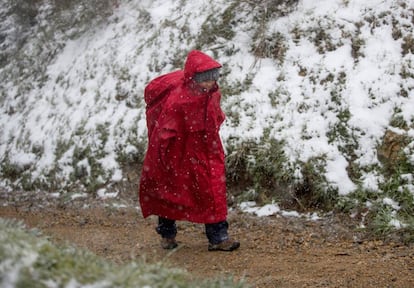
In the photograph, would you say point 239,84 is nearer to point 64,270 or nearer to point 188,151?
point 188,151

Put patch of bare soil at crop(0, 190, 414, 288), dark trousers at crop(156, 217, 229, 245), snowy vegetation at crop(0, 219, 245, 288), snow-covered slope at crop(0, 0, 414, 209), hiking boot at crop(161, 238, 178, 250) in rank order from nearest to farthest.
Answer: snowy vegetation at crop(0, 219, 245, 288), patch of bare soil at crop(0, 190, 414, 288), dark trousers at crop(156, 217, 229, 245), hiking boot at crop(161, 238, 178, 250), snow-covered slope at crop(0, 0, 414, 209)

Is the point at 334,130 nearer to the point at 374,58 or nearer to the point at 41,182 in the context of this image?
the point at 374,58

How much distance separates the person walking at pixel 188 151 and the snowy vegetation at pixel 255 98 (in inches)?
60.6

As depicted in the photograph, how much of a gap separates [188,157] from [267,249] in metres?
1.31

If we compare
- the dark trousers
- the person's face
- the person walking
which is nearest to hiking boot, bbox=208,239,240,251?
the dark trousers

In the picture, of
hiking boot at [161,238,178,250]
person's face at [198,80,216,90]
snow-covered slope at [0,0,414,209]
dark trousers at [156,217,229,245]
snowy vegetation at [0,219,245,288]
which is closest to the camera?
snowy vegetation at [0,219,245,288]

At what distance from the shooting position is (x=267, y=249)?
18.0 ft

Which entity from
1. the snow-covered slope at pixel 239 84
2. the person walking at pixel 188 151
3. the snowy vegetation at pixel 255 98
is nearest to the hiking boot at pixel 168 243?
the person walking at pixel 188 151

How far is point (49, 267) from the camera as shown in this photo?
2395mm

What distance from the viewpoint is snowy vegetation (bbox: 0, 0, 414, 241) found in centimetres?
617

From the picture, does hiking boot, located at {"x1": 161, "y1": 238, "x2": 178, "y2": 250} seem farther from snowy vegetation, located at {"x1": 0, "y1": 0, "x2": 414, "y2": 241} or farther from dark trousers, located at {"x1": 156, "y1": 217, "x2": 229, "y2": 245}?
snowy vegetation, located at {"x1": 0, "y1": 0, "x2": 414, "y2": 241}

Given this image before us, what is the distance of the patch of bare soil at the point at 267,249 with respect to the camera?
14.7ft

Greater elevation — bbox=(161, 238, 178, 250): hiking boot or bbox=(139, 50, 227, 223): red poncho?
bbox=(139, 50, 227, 223): red poncho

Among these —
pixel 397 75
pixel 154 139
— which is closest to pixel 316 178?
pixel 397 75
